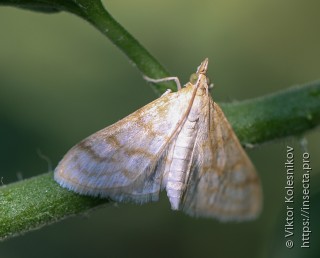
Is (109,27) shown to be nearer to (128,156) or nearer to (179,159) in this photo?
(128,156)

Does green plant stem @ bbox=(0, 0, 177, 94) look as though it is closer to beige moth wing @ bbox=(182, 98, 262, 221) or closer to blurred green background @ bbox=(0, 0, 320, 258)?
beige moth wing @ bbox=(182, 98, 262, 221)

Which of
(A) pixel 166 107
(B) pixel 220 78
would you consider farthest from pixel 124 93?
(A) pixel 166 107

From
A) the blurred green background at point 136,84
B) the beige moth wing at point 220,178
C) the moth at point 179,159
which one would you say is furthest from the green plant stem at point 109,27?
the blurred green background at point 136,84

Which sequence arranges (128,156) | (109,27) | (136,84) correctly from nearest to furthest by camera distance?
(109,27) → (128,156) → (136,84)

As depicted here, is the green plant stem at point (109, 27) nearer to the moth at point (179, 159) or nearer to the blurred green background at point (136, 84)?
the moth at point (179, 159)

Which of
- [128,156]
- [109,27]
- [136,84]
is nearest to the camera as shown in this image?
[109,27]

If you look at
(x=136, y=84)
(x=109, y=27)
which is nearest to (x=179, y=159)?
(x=109, y=27)
